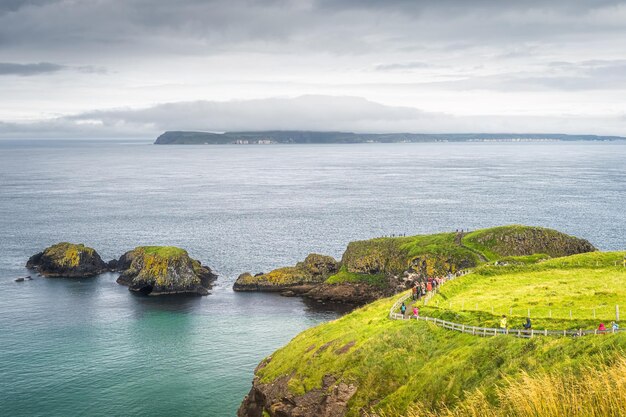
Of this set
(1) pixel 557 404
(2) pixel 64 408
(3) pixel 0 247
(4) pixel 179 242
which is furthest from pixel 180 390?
(3) pixel 0 247

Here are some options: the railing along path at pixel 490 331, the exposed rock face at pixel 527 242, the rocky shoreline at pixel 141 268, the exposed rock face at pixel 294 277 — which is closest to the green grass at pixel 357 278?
the exposed rock face at pixel 294 277

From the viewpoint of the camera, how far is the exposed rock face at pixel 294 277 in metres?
120

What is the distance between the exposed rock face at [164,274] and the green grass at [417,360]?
59.4 m

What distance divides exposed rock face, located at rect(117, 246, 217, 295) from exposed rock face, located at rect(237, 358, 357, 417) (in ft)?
203

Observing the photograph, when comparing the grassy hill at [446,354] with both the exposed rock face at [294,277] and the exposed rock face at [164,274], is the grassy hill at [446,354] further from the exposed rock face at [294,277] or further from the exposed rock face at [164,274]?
the exposed rock face at [164,274]

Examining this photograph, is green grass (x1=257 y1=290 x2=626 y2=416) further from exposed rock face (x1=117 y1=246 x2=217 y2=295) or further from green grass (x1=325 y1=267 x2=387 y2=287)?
exposed rock face (x1=117 y1=246 x2=217 y2=295)

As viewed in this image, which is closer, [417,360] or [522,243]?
[417,360]

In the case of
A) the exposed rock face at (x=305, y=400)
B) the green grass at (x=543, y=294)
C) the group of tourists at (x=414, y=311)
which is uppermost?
the green grass at (x=543, y=294)

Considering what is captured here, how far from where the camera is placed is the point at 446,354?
165 feet

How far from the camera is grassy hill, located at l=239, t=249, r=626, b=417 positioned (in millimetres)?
42219

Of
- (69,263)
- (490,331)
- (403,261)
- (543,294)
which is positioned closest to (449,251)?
(403,261)

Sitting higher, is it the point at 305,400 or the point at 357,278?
the point at 305,400

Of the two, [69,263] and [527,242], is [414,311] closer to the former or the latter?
[527,242]

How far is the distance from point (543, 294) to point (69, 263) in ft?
331
